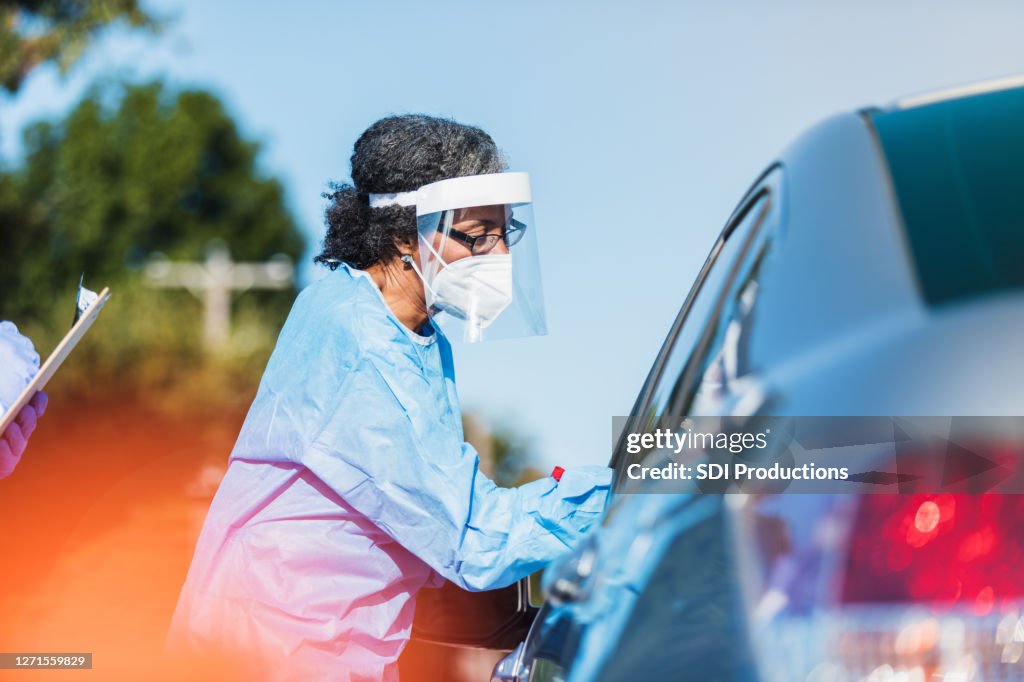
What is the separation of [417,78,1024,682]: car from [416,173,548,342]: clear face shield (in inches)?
46.7

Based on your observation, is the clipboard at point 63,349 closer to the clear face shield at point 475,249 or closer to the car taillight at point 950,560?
the clear face shield at point 475,249

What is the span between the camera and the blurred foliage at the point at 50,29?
13.1 metres

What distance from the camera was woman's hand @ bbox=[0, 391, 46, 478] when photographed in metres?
2.75

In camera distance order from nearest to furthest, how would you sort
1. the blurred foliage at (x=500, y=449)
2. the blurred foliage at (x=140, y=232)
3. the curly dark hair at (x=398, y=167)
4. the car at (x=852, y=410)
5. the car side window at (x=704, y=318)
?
the car at (x=852, y=410) → the car side window at (x=704, y=318) → the curly dark hair at (x=398, y=167) → the blurred foliage at (x=500, y=449) → the blurred foliage at (x=140, y=232)

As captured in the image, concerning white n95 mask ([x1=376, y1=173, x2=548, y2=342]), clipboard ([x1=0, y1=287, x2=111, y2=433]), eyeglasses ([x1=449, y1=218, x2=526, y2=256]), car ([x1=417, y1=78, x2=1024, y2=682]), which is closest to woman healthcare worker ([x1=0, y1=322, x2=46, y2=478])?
clipboard ([x1=0, y1=287, x2=111, y2=433])

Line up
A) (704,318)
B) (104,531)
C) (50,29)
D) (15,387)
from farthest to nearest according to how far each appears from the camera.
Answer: (50,29) < (104,531) < (15,387) < (704,318)

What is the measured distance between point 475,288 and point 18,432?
3.42 ft

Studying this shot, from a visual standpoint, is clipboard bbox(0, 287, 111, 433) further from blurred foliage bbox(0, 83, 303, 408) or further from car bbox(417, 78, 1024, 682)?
blurred foliage bbox(0, 83, 303, 408)

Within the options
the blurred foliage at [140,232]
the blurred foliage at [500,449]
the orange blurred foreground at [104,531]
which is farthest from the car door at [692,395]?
the blurred foliage at [140,232]

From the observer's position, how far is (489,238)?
2898mm

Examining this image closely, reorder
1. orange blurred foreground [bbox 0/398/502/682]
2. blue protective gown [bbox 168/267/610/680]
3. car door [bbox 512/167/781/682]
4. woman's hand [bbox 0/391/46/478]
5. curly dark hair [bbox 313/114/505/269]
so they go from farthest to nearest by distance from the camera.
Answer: orange blurred foreground [bbox 0/398/502/682]
curly dark hair [bbox 313/114/505/269]
woman's hand [bbox 0/391/46/478]
blue protective gown [bbox 168/267/610/680]
car door [bbox 512/167/781/682]

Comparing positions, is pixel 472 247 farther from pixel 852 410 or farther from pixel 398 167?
pixel 852 410

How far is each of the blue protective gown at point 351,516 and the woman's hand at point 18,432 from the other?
0.47m

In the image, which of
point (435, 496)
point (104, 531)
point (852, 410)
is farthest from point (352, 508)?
point (104, 531)
